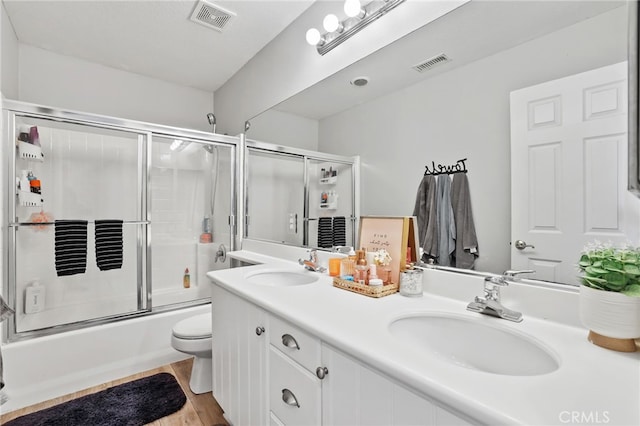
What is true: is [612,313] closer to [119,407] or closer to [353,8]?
[353,8]

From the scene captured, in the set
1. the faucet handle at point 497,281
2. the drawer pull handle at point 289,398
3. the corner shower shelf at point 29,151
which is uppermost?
the corner shower shelf at point 29,151

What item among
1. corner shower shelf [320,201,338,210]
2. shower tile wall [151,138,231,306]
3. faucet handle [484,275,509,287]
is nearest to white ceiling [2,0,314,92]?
shower tile wall [151,138,231,306]

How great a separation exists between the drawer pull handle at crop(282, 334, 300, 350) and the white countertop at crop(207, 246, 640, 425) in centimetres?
8

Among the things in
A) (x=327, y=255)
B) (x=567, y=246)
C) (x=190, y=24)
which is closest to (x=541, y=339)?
(x=567, y=246)

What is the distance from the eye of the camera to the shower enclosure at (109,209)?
1.92 meters

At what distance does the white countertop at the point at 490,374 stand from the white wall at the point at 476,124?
30 centimetres

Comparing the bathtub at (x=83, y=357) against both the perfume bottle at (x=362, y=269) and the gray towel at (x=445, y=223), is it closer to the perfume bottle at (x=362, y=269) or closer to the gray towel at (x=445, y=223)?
the perfume bottle at (x=362, y=269)

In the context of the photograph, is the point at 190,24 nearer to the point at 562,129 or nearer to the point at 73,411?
the point at 562,129

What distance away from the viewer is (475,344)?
2.97ft

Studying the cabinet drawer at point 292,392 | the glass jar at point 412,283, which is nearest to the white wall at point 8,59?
the cabinet drawer at point 292,392

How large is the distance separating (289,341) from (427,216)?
719 mm

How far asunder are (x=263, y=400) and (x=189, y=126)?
2876 millimetres

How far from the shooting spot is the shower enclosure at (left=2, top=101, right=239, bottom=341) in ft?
6.30

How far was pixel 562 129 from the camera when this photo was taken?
2.88ft
